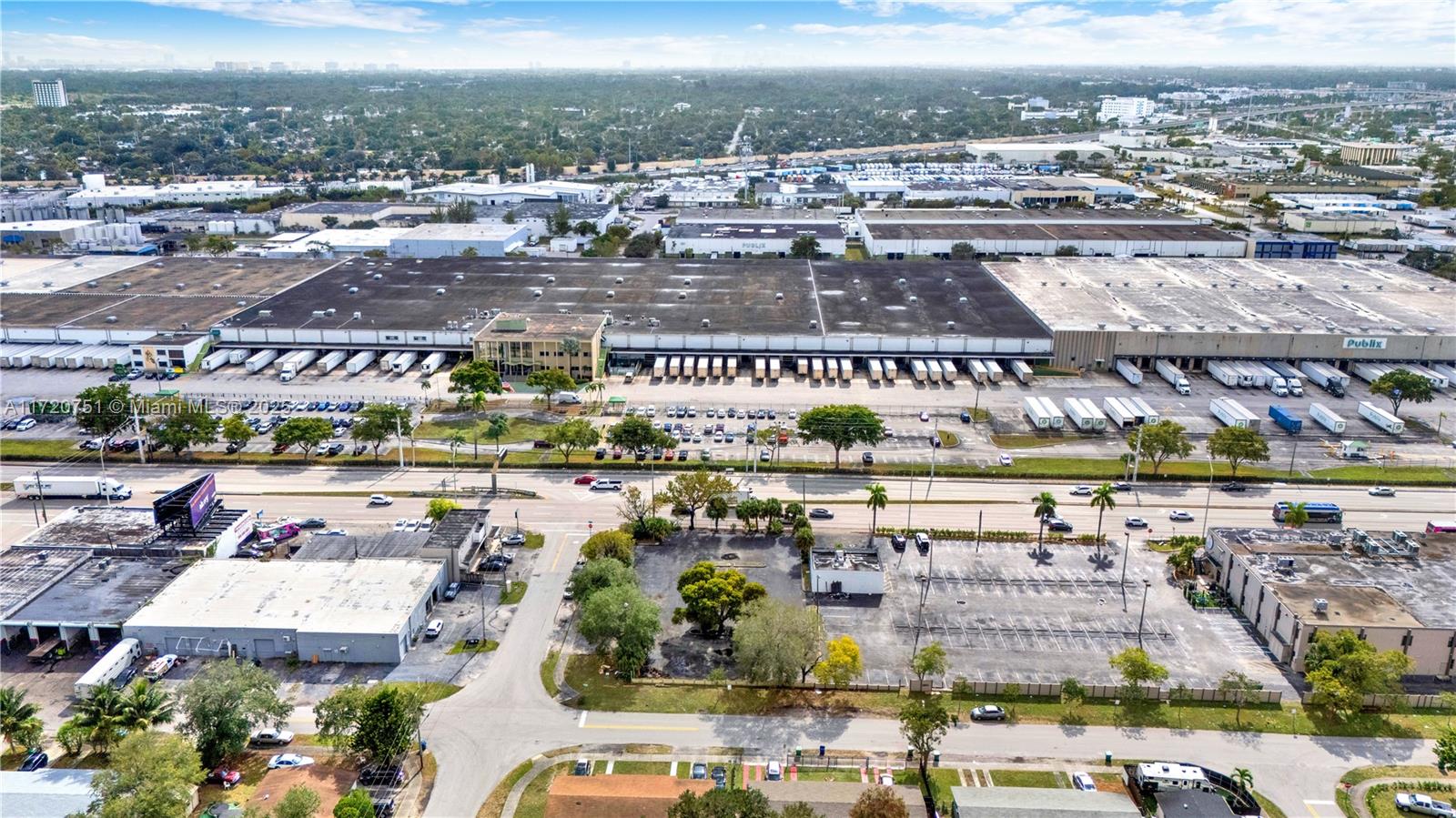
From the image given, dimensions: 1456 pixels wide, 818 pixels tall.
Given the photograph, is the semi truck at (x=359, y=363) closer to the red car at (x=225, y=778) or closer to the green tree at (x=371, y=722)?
the green tree at (x=371, y=722)

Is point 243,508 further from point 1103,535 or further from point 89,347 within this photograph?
point 1103,535

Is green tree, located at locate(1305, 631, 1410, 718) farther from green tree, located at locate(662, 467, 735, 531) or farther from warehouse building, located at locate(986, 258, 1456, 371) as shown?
warehouse building, located at locate(986, 258, 1456, 371)

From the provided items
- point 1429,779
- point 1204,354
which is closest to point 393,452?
point 1429,779

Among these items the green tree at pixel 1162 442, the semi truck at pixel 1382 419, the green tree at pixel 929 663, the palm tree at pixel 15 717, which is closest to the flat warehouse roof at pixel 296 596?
the palm tree at pixel 15 717

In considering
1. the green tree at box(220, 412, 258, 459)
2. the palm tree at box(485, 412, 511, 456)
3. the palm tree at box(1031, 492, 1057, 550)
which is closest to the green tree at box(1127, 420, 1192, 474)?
the palm tree at box(1031, 492, 1057, 550)

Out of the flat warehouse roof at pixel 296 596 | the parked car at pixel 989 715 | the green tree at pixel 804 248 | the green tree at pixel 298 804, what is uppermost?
the green tree at pixel 804 248

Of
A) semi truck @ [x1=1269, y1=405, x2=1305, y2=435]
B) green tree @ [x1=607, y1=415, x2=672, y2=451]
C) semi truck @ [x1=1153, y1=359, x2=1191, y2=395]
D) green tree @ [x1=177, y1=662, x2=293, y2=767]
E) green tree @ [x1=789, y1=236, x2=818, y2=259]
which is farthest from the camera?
green tree @ [x1=789, y1=236, x2=818, y2=259]
